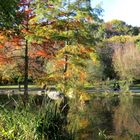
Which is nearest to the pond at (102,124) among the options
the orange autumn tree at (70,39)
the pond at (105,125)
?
the pond at (105,125)

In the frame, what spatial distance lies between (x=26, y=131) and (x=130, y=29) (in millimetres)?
104024

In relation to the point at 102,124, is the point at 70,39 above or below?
above

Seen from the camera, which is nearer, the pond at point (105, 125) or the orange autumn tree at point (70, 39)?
the pond at point (105, 125)

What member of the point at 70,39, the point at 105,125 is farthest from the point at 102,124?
the point at 70,39

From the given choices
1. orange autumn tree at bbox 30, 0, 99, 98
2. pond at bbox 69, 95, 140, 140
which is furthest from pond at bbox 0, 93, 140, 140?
orange autumn tree at bbox 30, 0, 99, 98

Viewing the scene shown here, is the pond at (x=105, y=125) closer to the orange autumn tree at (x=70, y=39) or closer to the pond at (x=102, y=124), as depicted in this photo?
the pond at (x=102, y=124)

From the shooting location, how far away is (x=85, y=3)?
66.6 feet

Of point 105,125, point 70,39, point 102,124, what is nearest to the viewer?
point 70,39

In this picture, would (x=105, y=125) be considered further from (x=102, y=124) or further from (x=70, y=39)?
(x=70, y=39)

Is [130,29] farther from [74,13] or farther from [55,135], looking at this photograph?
[55,135]

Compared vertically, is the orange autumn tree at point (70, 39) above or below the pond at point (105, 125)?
above

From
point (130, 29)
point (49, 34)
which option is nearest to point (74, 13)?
point (49, 34)

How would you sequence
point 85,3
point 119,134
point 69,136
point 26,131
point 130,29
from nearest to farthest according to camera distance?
point 26,131, point 69,136, point 119,134, point 85,3, point 130,29

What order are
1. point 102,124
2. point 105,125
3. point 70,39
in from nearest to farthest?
1. point 70,39
2. point 105,125
3. point 102,124
